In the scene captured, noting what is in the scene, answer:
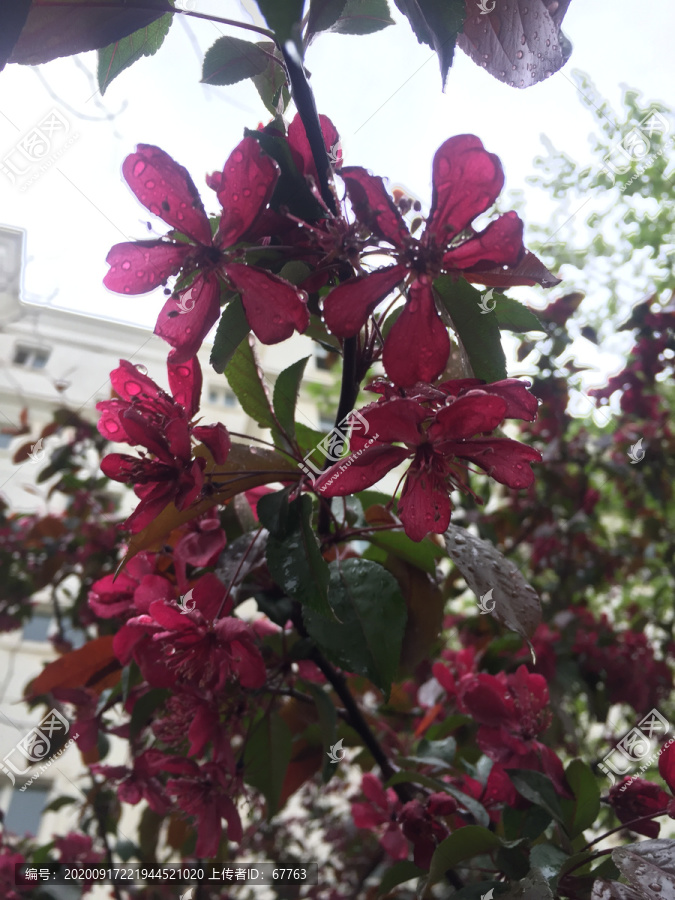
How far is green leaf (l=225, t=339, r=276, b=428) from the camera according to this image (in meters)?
0.77

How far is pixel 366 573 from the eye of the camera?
742 millimetres

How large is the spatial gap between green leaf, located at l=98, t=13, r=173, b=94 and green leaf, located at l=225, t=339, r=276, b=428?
301 millimetres

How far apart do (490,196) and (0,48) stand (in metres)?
0.40

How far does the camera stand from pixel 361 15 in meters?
0.69

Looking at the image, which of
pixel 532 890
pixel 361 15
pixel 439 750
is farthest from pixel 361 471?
pixel 439 750

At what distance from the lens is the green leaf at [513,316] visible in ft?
2.17

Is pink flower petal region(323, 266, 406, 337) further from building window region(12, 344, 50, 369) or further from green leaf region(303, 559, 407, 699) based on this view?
building window region(12, 344, 50, 369)

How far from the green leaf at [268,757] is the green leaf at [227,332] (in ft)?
1.76

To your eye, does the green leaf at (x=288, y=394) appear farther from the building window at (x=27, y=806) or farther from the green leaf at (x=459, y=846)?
the building window at (x=27, y=806)

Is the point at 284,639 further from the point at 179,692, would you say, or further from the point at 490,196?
the point at 490,196

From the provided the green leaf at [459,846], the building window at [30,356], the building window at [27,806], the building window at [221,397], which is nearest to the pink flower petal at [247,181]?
the green leaf at [459,846]

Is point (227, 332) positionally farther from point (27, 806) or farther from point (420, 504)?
point (27, 806)

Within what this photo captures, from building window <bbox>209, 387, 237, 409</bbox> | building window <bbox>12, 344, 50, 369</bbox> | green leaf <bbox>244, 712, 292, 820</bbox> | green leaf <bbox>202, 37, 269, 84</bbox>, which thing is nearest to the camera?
green leaf <bbox>202, 37, 269, 84</bbox>

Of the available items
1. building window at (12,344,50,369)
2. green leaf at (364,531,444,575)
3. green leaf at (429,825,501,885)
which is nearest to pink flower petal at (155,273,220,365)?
green leaf at (364,531,444,575)
